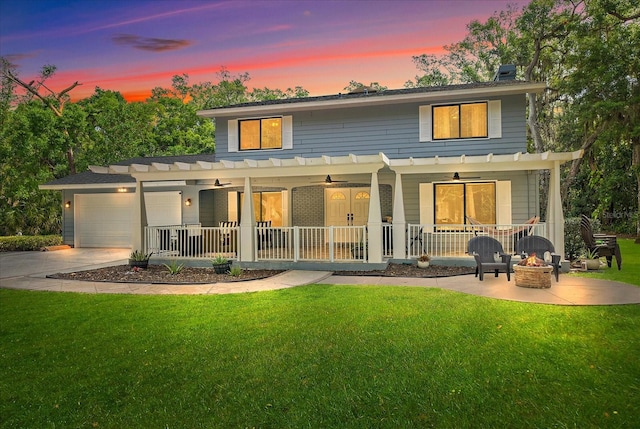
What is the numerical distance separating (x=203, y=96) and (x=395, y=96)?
26.6 meters

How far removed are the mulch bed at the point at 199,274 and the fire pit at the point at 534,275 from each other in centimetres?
182

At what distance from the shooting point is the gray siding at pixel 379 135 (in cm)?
1266

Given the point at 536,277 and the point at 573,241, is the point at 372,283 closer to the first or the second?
the point at 536,277

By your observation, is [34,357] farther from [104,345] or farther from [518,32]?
[518,32]

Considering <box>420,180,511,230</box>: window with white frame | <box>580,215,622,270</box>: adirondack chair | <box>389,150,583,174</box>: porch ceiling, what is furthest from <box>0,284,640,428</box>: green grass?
<box>420,180,511,230</box>: window with white frame

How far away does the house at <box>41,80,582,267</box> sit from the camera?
10.7m

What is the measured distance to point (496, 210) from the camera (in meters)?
12.6

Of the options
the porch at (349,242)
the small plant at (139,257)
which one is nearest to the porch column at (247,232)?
the porch at (349,242)

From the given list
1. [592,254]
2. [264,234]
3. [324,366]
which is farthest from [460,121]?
[324,366]

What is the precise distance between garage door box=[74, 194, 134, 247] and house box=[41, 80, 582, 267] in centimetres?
53

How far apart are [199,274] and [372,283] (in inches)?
176

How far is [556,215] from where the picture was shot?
989 centimetres

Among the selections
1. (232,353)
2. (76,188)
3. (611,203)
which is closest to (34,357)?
(232,353)

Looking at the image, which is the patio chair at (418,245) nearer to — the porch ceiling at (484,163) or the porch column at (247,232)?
the porch ceiling at (484,163)
